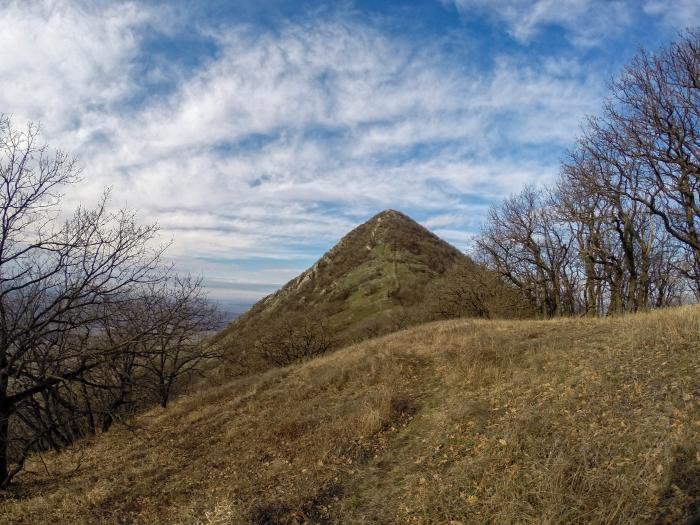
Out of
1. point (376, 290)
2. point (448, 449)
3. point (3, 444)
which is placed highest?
point (376, 290)

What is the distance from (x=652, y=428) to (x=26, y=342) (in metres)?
11.2

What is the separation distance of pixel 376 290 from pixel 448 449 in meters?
48.1

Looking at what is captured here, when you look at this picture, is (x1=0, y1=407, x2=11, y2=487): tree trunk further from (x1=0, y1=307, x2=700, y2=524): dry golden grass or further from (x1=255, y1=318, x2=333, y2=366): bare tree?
(x1=255, y1=318, x2=333, y2=366): bare tree

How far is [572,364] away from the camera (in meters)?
8.45

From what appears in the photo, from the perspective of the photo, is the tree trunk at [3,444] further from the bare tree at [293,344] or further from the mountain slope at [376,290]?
the bare tree at [293,344]

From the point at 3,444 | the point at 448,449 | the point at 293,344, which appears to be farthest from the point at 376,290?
the point at 448,449

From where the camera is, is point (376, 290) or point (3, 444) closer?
point (3, 444)

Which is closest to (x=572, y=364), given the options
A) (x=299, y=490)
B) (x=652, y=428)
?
(x=652, y=428)

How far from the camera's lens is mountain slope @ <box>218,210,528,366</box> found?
33.6 meters

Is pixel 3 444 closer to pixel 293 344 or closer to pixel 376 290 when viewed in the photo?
pixel 293 344

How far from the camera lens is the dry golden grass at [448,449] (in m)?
4.51

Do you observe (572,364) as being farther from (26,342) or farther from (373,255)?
(373,255)

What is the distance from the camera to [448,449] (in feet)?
20.8

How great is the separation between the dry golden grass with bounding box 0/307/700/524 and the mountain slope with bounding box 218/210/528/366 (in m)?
19.4
